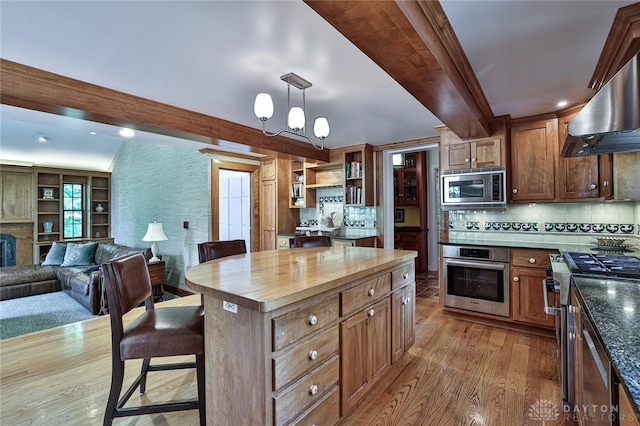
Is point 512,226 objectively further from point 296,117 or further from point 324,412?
point 324,412

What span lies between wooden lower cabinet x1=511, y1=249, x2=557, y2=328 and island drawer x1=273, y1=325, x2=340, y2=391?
2.45m

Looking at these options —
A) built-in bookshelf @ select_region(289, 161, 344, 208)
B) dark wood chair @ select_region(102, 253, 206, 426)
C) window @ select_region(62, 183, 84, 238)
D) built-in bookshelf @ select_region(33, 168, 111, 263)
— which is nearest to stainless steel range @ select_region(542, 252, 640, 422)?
dark wood chair @ select_region(102, 253, 206, 426)

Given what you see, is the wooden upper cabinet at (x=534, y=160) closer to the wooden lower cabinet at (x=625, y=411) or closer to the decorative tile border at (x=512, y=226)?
the decorative tile border at (x=512, y=226)

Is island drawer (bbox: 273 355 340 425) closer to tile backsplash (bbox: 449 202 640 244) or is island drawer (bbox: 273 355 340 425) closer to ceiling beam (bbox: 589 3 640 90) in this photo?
ceiling beam (bbox: 589 3 640 90)

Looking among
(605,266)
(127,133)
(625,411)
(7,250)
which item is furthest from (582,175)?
(7,250)

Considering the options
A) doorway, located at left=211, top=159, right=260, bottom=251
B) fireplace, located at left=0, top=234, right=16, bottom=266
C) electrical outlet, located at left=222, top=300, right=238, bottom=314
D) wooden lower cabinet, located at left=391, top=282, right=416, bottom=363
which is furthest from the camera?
fireplace, located at left=0, top=234, right=16, bottom=266

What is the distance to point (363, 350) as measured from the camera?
186cm

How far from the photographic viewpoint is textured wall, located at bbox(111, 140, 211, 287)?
5.10 m

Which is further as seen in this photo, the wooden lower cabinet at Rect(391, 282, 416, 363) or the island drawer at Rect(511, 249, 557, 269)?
the island drawer at Rect(511, 249, 557, 269)

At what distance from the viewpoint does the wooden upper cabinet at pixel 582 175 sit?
283 centimetres

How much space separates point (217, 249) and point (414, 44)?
7.04 feet

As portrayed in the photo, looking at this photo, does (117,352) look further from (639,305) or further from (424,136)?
(424,136)

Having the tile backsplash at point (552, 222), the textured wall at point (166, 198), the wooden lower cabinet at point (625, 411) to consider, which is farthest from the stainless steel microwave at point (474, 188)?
the textured wall at point (166, 198)

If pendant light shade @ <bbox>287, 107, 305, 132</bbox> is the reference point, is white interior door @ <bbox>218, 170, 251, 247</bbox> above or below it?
below
